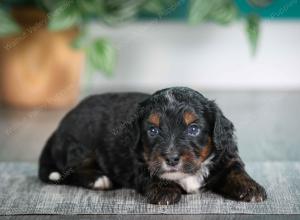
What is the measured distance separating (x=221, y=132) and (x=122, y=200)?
1.84 feet

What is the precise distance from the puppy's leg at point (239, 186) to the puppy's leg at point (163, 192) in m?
0.21

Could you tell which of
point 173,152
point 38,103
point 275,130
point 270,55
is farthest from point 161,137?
point 270,55

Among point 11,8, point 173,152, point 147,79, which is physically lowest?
point 147,79

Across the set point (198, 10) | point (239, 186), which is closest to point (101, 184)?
point (239, 186)

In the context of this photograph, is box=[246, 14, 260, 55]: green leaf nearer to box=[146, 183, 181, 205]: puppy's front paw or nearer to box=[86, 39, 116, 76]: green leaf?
box=[86, 39, 116, 76]: green leaf

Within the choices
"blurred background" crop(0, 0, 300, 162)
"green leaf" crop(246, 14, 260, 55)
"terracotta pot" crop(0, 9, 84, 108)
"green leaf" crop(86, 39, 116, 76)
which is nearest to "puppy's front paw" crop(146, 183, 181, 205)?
"blurred background" crop(0, 0, 300, 162)

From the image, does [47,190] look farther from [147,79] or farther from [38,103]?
[147,79]

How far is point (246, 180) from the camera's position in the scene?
3273 mm

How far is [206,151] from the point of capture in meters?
3.25

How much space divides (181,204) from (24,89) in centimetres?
335

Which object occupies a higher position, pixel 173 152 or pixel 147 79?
pixel 173 152

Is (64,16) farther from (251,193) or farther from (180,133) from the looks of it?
(251,193)

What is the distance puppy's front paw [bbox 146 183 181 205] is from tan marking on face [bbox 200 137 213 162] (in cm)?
20

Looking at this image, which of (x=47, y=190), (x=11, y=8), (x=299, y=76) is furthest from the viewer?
(x=299, y=76)
